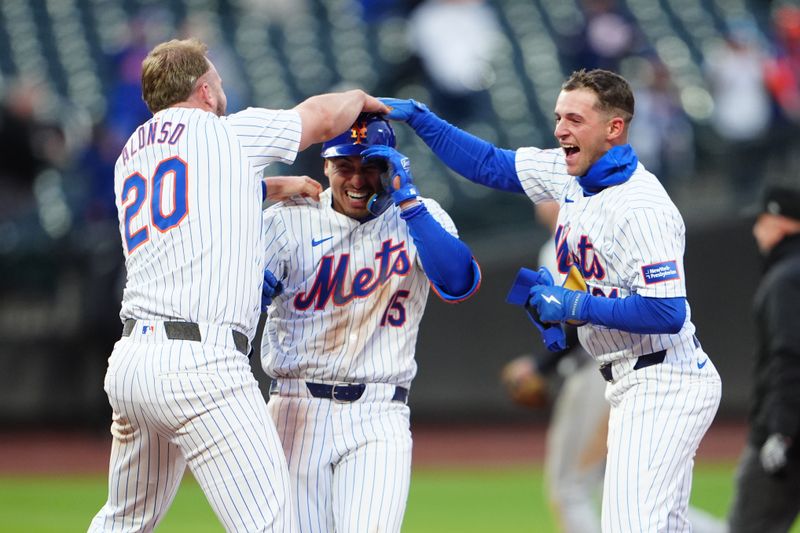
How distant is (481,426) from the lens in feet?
39.8

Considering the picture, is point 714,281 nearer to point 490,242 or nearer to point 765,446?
point 490,242

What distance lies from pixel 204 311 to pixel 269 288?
55cm

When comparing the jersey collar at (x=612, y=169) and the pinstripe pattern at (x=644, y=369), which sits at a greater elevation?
the jersey collar at (x=612, y=169)

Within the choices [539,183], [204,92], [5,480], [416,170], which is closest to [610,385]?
[539,183]

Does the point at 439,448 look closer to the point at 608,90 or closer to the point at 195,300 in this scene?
the point at 608,90

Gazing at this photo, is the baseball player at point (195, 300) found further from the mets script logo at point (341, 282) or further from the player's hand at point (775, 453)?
the player's hand at point (775, 453)

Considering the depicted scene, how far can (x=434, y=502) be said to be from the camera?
30.0 ft

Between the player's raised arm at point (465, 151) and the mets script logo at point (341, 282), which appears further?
the player's raised arm at point (465, 151)

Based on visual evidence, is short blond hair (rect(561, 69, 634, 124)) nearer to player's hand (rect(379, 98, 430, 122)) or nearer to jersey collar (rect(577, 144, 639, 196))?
jersey collar (rect(577, 144, 639, 196))

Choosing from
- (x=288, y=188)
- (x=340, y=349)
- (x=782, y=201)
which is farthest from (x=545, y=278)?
(x=782, y=201)

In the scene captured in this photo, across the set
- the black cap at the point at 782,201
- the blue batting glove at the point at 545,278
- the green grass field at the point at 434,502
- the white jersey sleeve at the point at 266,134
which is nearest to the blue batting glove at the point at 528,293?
the blue batting glove at the point at 545,278

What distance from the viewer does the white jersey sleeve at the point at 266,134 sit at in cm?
409

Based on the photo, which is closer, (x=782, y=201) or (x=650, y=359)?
(x=650, y=359)

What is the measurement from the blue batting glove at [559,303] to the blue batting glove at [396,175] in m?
0.58
